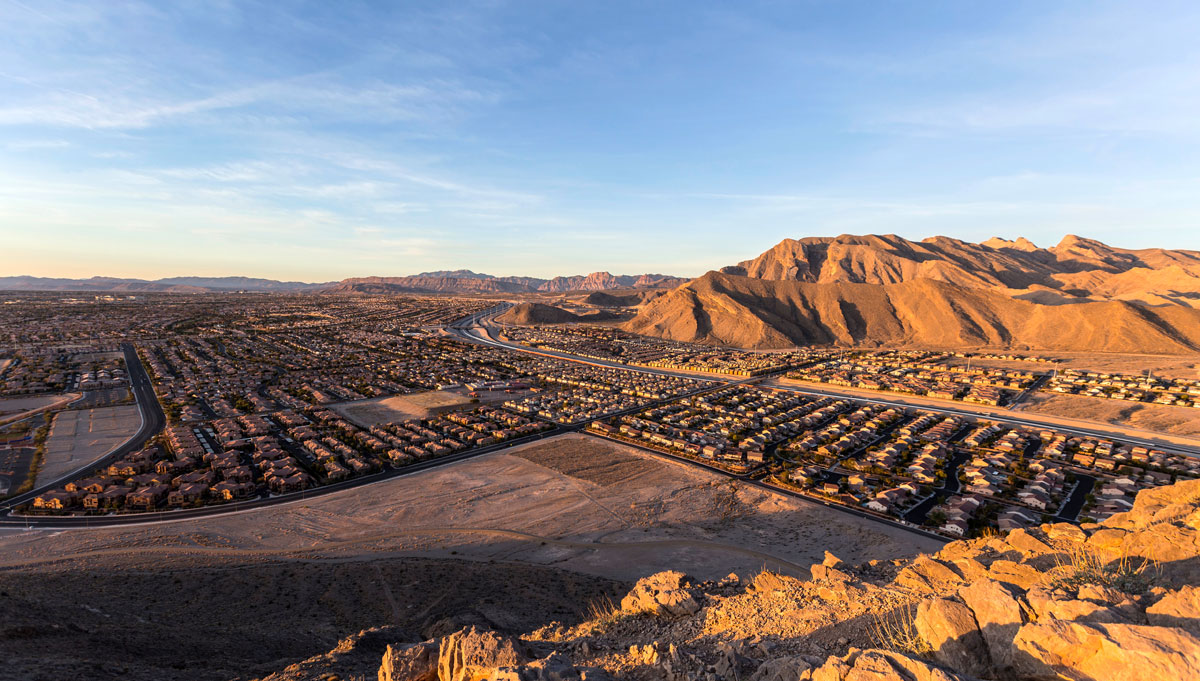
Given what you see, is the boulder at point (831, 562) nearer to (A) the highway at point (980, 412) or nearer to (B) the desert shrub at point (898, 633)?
(B) the desert shrub at point (898, 633)

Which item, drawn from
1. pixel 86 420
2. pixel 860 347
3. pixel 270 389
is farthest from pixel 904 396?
pixel 86 420

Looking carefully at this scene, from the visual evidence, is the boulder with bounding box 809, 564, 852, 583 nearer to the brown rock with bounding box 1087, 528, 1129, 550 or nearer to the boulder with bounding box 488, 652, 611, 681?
the brown rock with bounding box 1087, 528, 1129, 550

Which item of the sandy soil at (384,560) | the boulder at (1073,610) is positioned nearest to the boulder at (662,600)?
the sandy soil at (384,560)

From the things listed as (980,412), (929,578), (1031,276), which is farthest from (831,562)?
(1031,276)

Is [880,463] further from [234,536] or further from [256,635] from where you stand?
[234,536]

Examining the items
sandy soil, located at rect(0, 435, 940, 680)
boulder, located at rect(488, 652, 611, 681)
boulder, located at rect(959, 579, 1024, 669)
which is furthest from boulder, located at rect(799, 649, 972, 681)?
sandy soil, located at rect(0, 435, 940, 680)

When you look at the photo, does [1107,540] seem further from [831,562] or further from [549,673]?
[549,673]
